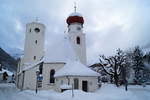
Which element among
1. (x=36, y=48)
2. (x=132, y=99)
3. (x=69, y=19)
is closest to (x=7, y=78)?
(x=36, y=48)

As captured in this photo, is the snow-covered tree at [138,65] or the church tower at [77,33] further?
the snow-covered tree at [138,65]

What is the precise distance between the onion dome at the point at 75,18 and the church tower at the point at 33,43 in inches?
305

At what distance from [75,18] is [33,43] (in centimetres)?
1160

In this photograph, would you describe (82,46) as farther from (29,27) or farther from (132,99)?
(132,99)

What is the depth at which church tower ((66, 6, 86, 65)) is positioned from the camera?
107ft

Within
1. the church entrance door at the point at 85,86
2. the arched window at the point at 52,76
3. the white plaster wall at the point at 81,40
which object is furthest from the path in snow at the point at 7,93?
the white plaster wall at the point at 81,40

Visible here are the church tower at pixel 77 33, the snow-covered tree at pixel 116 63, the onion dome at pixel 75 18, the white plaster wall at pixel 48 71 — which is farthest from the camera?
the onion dome at pixel 75 18

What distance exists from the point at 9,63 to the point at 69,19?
245ft

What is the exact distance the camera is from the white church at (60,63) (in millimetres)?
22812

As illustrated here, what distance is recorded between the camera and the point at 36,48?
1417 inches

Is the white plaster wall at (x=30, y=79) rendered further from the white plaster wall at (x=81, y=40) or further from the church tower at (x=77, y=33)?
the church tower at (x=77, y=33)

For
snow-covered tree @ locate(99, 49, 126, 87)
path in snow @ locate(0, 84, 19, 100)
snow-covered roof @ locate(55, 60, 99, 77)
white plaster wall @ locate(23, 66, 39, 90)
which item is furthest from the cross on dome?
path in snow @ locate(0, 84, 19, 100)

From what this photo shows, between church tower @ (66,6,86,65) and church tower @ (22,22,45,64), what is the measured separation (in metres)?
7.89

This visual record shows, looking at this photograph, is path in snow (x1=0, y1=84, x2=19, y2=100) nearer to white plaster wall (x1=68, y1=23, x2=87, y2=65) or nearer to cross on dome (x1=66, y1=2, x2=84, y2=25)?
white plaster wall (x1=68, y1=23, x2=87, y2=65)
